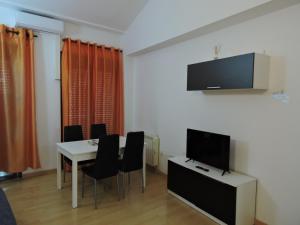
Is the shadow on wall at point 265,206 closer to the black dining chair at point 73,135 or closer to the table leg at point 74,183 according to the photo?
the table leg at point 74,183

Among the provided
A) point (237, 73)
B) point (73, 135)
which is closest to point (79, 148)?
point (73, 135)

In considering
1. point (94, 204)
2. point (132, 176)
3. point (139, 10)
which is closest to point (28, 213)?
point (94, 204)

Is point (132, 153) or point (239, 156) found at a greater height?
point (239, 156)

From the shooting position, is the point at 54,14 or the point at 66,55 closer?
the point at 54,14

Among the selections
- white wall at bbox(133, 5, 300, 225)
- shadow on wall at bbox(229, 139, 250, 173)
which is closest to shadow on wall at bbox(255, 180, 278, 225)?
white wall at bbox(133, 5, 300, 225)

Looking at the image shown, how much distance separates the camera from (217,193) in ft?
8.54

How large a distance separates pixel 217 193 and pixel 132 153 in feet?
4.42

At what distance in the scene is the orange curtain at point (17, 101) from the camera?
3512 mm

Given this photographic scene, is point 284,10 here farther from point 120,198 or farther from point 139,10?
point 120,198

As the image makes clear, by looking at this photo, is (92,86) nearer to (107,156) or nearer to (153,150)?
(153,150)

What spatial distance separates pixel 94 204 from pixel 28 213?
82cm

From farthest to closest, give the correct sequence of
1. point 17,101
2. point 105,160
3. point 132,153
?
1. point 17,101
2. point 132,153
3. point 105,160

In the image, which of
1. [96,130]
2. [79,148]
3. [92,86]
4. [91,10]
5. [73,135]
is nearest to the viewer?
[79,148]

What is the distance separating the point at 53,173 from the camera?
412cm
